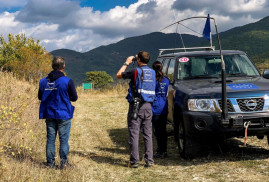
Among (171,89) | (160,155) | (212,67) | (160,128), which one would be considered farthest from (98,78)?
(160,128)

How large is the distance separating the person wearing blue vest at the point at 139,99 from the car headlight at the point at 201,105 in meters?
0.65

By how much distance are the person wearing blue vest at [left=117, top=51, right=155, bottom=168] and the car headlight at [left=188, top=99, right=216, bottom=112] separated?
25.4 inches

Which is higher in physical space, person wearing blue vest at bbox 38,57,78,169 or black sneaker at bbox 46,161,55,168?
person wearing blue vest at bbox 38,57,78,169

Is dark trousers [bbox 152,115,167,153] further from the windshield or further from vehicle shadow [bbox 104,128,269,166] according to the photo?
the windshield

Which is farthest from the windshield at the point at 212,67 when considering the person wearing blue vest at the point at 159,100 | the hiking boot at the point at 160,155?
the hiking boot at the point at 160,155

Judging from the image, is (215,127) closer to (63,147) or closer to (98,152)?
(63,147)

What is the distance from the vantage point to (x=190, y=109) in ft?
17.4

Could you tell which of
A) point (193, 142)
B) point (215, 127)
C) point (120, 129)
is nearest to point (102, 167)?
point (193, 142)

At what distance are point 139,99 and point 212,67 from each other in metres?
1.99

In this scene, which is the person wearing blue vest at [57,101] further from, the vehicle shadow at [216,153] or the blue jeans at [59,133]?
the vehicle shadow at [216,153]

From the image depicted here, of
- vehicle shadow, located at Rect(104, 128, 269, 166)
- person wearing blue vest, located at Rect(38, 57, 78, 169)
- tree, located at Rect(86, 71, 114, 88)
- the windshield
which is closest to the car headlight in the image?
vehicle shadow, located at Rect(104, 128, 269, 166)

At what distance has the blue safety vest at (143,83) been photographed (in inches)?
209

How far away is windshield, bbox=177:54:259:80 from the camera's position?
254 inches

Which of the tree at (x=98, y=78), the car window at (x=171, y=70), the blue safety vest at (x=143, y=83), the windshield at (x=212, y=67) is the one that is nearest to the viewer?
the blue safety vest at (x=143, y=83)
